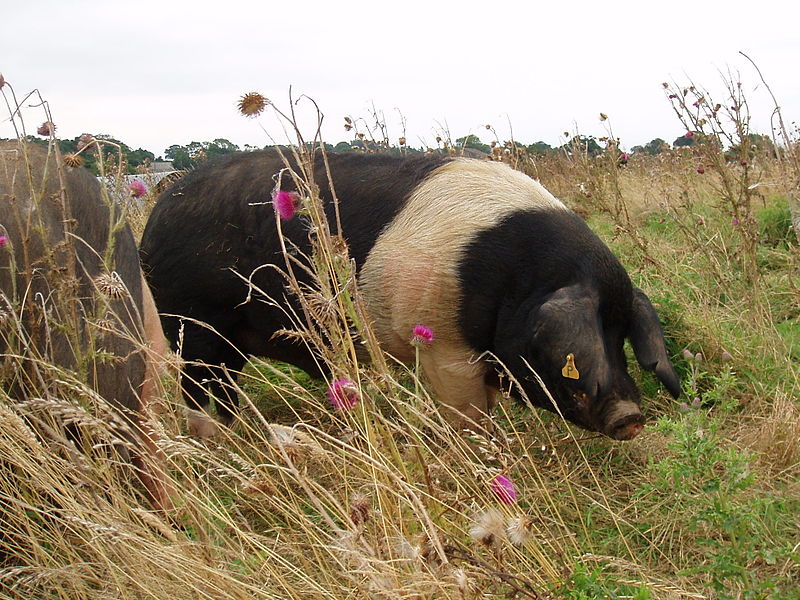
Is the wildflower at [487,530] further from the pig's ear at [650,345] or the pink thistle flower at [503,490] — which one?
the pig's ear at [650,345]

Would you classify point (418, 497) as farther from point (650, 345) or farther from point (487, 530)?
point (650, 345)

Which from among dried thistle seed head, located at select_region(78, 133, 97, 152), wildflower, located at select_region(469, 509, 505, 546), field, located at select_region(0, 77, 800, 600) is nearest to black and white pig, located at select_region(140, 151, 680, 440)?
field, located at select_region(0, 77, 800, 600)

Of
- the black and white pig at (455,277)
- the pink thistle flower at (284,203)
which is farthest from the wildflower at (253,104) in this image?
the black and white pig at (455,277)

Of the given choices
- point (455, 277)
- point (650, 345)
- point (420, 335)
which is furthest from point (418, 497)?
point (650, 345)

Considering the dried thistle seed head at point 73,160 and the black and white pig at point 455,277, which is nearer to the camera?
the dried thistle seed head at point 73,160

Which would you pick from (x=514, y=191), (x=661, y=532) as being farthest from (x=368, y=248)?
(x=661, y=532)

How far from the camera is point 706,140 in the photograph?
5406 mm

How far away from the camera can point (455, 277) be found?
3854 millimetres

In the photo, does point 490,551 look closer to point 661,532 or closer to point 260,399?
point 661,532

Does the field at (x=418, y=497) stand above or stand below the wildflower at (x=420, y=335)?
below

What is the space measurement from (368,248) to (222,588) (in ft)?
7.13

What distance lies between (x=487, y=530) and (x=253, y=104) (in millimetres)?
1324

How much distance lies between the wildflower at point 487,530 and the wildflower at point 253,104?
4.18ft

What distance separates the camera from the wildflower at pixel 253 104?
236cm
